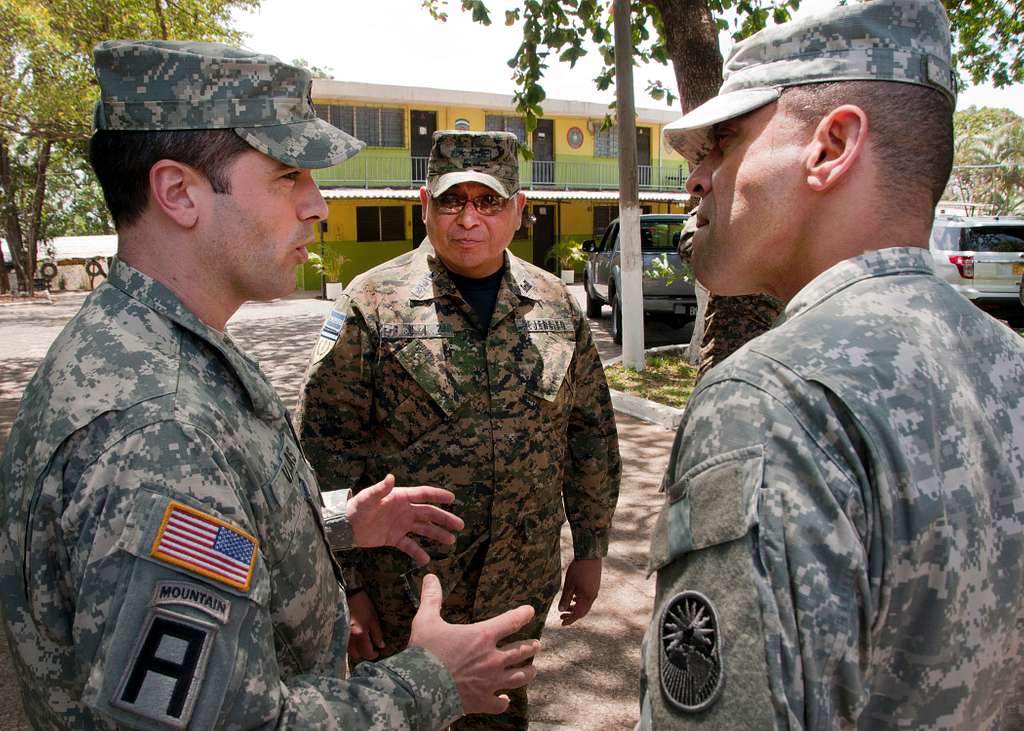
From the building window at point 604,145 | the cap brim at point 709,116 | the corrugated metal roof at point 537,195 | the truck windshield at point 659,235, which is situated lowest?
the cap brim at point 709,116

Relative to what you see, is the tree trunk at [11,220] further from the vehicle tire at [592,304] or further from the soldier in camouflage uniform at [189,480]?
the soldier in camouflage uniform at [189,480]

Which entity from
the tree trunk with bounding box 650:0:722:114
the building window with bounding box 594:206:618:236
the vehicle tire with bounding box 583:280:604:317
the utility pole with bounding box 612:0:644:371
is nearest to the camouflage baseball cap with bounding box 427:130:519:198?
the tree trunk with bounding box 650:0:722:114

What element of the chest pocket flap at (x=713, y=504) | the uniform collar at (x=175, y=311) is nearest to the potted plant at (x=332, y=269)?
the uniform collar at (x=175, y=311)

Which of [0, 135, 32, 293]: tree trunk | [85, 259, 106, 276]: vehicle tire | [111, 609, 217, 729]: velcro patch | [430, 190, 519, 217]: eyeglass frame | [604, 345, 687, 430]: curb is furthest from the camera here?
[85, 259, 106, 276]: vehicle tire

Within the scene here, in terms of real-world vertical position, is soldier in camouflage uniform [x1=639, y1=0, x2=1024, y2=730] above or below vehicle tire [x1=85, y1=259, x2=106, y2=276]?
below

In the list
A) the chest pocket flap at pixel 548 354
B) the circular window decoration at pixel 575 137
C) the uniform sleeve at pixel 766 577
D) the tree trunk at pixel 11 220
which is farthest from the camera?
the circular window decoration at pixel 575 137

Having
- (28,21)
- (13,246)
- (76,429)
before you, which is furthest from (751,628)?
(13,246)

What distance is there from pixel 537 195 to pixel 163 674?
75.2 ft

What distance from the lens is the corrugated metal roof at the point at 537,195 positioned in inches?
837

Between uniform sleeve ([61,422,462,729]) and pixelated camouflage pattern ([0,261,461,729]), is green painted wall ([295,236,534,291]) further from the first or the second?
uniform sleeve ([61,422,462,729])

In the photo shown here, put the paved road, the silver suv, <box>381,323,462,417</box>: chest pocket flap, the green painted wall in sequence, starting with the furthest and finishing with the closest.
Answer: the green painted wall, the silver suv, the paved road, <box>381,323,462,417</box>: chest pocket flap

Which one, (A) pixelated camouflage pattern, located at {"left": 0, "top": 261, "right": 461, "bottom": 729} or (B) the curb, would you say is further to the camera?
(B) the curb

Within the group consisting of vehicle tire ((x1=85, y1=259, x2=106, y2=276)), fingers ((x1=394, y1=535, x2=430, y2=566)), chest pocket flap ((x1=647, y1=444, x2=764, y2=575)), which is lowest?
fingers ((x1=394, y1=535, x2=430, y2=566))

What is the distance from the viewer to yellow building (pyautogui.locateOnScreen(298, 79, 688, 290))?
22.4 m
